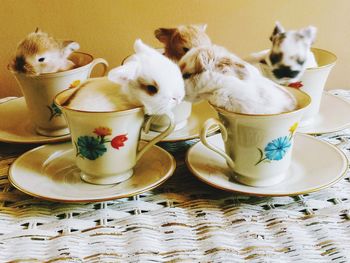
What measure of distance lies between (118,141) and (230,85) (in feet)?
0.49

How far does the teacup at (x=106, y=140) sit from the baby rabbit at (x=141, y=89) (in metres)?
0.01

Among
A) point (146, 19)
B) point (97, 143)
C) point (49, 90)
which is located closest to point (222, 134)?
point (97, 143)

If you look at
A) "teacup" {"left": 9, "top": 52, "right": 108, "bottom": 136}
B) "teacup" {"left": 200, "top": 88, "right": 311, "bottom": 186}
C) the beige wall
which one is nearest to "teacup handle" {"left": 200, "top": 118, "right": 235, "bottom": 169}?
"teacup" {"left": 200, "top": 88, "right": 311, "bottom": 186}

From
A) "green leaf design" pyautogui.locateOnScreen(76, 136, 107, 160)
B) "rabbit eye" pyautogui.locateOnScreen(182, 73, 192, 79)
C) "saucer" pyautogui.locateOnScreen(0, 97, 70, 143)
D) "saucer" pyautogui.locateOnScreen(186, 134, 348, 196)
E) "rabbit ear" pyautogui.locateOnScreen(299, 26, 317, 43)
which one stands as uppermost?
"rabbit ear" pyautogui.locateOnScreen(299, 26, 317, 43)

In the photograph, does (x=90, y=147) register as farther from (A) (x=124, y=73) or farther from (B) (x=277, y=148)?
(B) (x=277, y=148)

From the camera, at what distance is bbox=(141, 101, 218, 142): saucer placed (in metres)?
0.70

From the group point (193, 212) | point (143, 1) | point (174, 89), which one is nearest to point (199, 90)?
point (174, 89)

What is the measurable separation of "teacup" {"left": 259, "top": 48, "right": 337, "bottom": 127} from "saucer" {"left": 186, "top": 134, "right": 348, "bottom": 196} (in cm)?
6

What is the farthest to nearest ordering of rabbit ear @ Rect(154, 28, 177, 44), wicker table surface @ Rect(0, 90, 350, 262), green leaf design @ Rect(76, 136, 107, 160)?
rabbit ear @ Rect(154, 28, 177, 44) → green leaf design @ Rect(76, 136, 107, 160) → wicker table surface @ Rect(0, 90, 350, 262)

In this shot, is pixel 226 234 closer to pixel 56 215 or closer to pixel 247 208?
pixel 247 208

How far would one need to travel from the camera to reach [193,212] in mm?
552

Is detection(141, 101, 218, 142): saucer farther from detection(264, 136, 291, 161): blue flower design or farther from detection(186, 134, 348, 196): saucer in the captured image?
detection(264, 136, 291, 161): blue flower design

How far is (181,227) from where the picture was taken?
53 centimetres

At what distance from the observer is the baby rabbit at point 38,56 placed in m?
0.66
